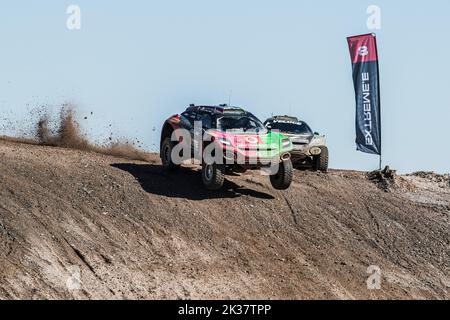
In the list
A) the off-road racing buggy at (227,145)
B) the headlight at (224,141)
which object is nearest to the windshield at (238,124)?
the off-road racing buggy at (227,145)

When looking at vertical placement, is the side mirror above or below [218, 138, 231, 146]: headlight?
above

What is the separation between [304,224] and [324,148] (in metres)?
4.24

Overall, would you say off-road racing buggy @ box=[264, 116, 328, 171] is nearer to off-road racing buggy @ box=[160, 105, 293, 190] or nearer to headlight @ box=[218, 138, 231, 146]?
off-road racing buggy @ box=[160, 105, 293, 190]

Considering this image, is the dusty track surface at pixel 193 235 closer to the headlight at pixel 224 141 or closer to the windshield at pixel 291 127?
the headlight at pixel 224 141

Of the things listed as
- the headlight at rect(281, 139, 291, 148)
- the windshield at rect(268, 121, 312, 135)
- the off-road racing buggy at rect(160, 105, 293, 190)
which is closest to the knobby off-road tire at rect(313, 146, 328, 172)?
the windshield at rect(268, 121, 312, 135)

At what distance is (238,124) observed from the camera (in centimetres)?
1862

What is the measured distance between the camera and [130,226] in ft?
54.0

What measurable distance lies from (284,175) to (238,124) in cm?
154

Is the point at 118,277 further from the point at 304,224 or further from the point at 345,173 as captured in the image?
the point at 345,173

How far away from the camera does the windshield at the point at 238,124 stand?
18.5 meters

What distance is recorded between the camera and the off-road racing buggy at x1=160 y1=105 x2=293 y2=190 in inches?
698

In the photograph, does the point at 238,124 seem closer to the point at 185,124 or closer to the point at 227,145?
the point at 227,145

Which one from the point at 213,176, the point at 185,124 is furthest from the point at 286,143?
the point at 185,124
